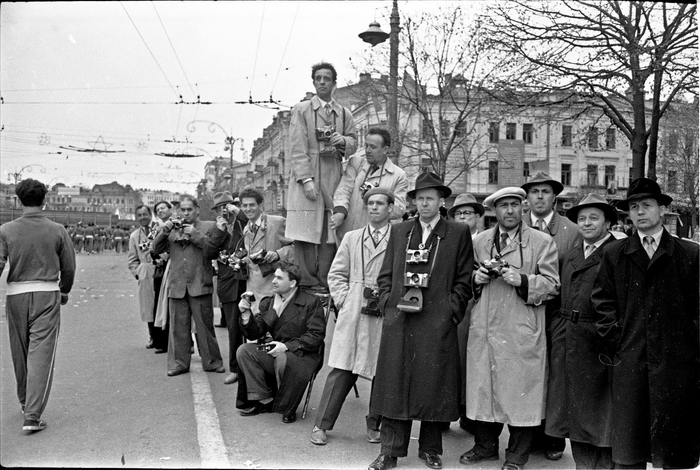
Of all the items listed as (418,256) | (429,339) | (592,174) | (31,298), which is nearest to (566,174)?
(592,174)

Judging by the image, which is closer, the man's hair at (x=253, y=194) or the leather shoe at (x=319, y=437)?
the leather shoe at (x=319, y=437)

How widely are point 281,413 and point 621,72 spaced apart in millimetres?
7029

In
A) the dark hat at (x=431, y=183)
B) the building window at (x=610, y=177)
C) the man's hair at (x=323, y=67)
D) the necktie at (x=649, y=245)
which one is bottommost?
the necktie at (x=649, y=245)

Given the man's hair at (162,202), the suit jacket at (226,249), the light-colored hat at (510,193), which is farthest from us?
the man's hair at (162,202)

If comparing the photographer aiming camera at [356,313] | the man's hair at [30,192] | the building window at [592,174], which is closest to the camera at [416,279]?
the photographer aiming camera at [356,313]

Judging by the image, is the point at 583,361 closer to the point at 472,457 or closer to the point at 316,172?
the point at 472,457

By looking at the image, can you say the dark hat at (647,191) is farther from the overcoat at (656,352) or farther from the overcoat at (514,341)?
the overcoat at (514,341)

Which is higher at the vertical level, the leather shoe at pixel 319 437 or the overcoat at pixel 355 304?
the overcoat at pixel 355 304

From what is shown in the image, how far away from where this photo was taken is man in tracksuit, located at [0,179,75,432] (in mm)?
5980

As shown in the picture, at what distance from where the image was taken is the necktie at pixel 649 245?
4.67 metres

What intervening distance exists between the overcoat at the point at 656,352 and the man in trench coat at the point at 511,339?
588 millimetres

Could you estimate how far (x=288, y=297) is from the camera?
→ 21.4 feet

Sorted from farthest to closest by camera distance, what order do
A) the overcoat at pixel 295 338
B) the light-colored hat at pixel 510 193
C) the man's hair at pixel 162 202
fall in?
the man's hair at pixel 162 202
the overcoat at pixel 295 338
the light-colored hat at pixel 510 193

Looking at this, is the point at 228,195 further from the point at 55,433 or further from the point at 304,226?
the point at 55,433
